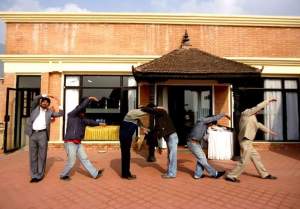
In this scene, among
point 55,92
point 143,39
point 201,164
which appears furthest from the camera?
point 143,39

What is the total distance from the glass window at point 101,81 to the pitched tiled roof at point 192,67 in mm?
1972

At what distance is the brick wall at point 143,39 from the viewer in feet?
36.2

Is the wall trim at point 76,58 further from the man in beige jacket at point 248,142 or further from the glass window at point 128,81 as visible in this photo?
the man in beige jacket at point 248,142

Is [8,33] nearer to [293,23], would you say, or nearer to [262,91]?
[262,91]

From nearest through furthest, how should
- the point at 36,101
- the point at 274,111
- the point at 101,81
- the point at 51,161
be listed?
the point at 36,101, the point at 51,161, the point at 101,81, the point at 274,111

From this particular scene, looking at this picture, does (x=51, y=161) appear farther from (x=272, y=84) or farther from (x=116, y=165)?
(x=272, y=84)

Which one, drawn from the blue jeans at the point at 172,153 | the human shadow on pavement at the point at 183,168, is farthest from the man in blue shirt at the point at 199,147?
the human shadow on pavement at the point at 183,168

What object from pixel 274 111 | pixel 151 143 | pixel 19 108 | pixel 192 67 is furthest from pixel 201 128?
pixel 19 108

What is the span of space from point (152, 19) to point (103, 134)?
4.81 m

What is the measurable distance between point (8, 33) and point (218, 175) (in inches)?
368

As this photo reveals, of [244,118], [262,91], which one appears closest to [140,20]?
[262,91]

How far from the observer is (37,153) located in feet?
20.4

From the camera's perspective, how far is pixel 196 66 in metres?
9.30

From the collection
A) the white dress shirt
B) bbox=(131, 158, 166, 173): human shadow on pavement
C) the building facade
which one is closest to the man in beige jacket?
bbox=(131, 158, 166, 173): human shadow on pavement
